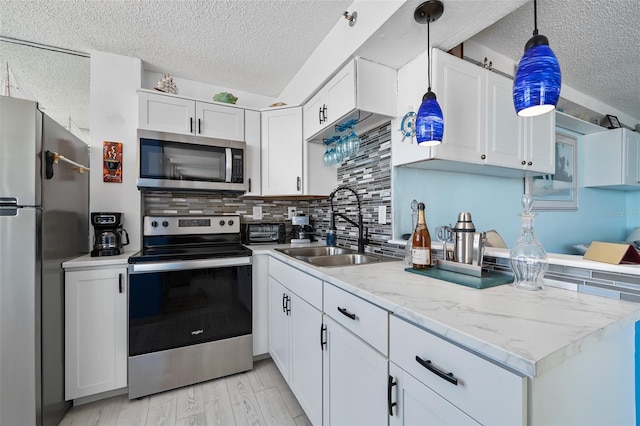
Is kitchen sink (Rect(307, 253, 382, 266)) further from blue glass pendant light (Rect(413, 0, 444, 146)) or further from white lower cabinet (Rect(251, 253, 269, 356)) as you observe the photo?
blue glass pendant light (Rect(413, 0, 444, 146))

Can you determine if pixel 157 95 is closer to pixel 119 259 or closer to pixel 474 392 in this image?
pixel 119 259

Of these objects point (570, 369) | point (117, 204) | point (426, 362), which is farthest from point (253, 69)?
point (570, 369)

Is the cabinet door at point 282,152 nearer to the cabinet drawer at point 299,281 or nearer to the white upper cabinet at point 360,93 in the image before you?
the white upper cabinet at point 360,93

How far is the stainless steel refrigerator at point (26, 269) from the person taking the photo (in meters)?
1.31

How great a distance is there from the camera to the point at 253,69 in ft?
7.86

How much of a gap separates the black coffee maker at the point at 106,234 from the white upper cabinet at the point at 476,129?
2018 millimetres

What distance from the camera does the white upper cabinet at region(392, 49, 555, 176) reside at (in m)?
1.51

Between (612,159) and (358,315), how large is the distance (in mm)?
3500

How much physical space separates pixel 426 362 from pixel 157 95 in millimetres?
2483

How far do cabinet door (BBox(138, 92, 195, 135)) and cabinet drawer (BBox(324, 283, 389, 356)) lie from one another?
1.79 m

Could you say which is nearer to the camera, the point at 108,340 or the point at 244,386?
the point at 108,340

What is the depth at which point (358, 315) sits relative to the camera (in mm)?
1030

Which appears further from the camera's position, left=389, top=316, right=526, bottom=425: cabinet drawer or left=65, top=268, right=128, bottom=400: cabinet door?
left=65, top=268, right=128, bottom=400: cabinet door

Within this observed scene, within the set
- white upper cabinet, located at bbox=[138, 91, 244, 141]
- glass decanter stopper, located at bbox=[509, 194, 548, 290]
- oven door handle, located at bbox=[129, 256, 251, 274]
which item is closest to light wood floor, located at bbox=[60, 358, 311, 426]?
oven door handle, located at bbox=[129, 256, 251, 274]
